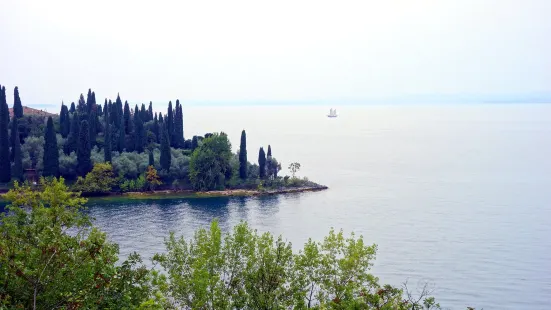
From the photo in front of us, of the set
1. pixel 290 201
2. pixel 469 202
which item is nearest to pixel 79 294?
pixel 290 201

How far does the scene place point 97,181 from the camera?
73500 millimetres

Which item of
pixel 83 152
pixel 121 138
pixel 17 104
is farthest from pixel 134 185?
pixel 17 104

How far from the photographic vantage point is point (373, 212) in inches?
2559

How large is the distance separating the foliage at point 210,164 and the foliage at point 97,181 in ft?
38.6

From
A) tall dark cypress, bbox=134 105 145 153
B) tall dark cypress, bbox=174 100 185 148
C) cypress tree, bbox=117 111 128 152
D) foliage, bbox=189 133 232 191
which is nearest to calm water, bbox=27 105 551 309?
foliage, bbox=189 133 232 191

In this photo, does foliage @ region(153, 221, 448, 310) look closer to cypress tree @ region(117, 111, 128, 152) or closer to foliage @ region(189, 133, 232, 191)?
foliage @ region(189, 133, 232, 191)

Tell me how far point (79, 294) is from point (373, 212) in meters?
55.0

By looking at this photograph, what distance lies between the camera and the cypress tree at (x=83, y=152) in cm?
7544

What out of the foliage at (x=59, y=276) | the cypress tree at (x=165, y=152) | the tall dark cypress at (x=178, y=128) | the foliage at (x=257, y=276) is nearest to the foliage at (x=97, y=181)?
the cypress tree at (x=165, y=152)

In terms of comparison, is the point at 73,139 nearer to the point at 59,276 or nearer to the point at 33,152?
the point at 33,152

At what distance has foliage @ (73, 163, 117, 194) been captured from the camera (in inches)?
2840

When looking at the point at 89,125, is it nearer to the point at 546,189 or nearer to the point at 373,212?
the point at 373,212

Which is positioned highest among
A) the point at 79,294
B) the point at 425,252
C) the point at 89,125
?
the point at 89,125

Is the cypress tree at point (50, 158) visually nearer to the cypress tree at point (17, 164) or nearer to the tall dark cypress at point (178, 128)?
the cypress tree at point (17, 164)
